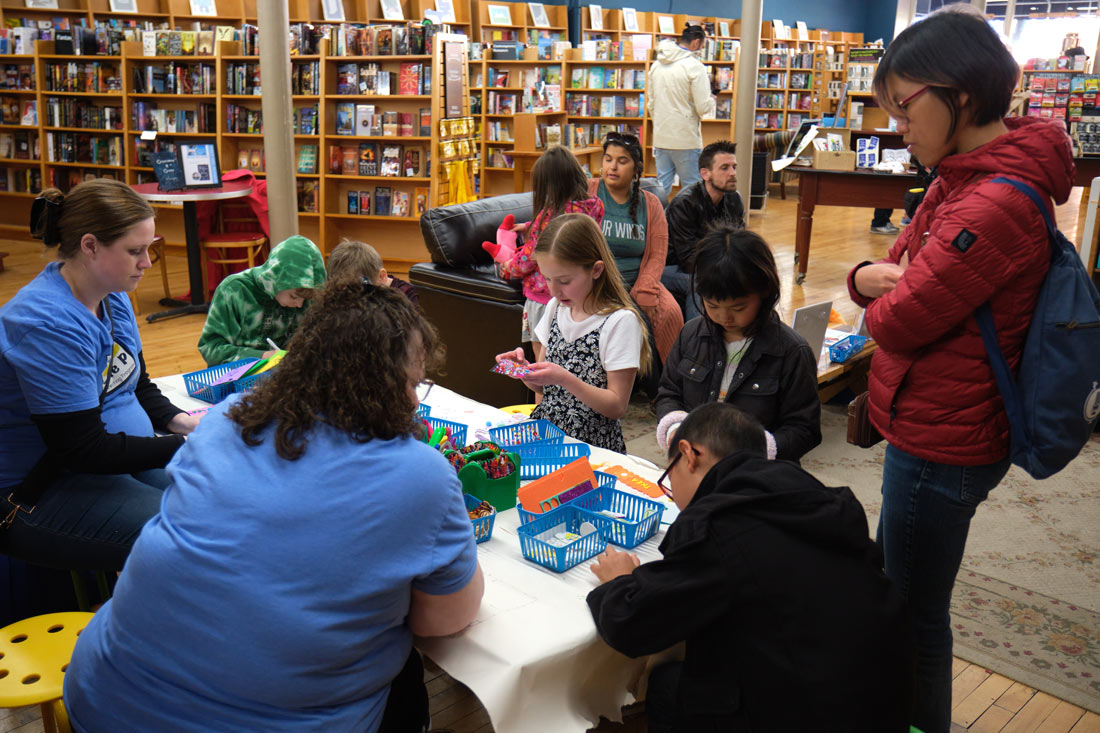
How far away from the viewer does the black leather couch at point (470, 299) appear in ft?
14.3

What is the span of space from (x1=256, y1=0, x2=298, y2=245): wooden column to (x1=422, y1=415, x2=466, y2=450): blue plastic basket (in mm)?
4197

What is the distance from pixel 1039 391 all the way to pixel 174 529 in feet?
4.93

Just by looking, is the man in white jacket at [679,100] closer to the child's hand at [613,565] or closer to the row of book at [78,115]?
the row of book at [78,115]

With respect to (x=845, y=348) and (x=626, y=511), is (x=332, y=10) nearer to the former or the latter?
(x=845, y=348)

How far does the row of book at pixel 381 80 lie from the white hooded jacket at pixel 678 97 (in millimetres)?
2758

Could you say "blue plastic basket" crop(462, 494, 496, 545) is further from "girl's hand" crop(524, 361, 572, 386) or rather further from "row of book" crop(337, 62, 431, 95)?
"row of book" crop(337, 62, 431, 95)

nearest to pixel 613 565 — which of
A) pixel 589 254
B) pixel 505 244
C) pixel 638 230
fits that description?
pixel 589 254

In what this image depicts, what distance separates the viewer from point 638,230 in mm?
4555

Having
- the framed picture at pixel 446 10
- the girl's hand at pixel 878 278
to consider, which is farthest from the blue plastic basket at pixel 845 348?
the framed picture at pixel 446 10

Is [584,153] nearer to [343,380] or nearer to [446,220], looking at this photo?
[446,220]

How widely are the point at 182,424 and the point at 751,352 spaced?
153 centimetres

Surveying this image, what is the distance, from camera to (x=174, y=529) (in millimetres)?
1377

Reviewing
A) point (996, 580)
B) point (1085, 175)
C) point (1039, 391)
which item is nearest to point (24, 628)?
point (1039, 391)

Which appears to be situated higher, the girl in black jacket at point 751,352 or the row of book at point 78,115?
the row of book at point 78,115
